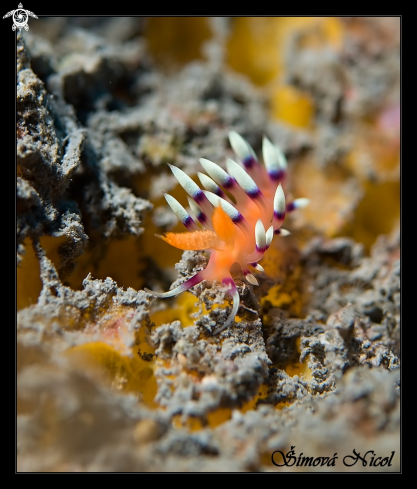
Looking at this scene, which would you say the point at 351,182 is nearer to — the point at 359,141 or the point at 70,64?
the point at 359,141

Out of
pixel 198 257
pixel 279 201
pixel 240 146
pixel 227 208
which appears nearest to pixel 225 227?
pixel 227 208

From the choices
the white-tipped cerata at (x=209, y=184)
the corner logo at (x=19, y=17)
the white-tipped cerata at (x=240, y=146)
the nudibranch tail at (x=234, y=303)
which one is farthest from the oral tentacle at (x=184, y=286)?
the corner logo at (x=19, y=17)

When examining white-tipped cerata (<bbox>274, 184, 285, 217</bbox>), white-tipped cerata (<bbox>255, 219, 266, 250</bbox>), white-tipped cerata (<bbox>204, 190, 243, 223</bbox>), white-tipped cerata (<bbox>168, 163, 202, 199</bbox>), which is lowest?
white-tipped cerata (<bbox>255, 219, 266, 250</bbox>)

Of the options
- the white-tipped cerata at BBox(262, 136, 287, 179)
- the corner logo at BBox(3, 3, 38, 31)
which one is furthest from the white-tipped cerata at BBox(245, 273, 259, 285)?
the corner logo at BBox(3, 3, 38, 31)

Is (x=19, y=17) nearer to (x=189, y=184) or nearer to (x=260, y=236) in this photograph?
(x=189, y=184)

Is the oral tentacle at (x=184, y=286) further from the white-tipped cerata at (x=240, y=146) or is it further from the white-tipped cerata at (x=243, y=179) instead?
the white-tipped cerata at (x=240, y=146)

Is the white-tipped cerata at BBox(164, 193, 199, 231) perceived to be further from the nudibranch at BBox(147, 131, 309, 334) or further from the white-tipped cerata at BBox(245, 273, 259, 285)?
the white-tipped cerata at BBox(245, 273, 259, 285)

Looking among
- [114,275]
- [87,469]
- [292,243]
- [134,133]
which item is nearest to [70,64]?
[134,133]
